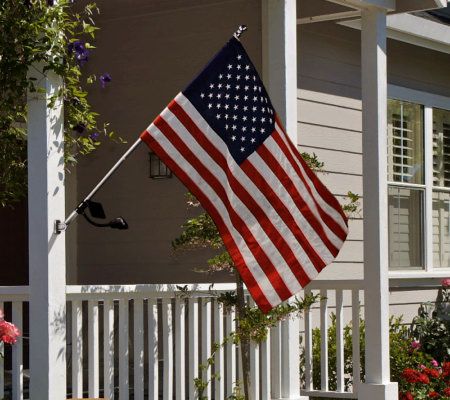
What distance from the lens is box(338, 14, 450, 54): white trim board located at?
10.2 m

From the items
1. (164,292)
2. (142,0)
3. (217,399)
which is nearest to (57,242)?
(164,292)

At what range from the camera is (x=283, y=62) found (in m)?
7.58

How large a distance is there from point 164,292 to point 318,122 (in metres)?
3.08

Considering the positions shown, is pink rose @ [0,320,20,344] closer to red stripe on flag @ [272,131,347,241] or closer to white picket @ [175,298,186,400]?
white picket @ [175,298,186,400]

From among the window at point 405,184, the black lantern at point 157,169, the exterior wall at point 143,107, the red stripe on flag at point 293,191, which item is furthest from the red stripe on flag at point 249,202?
the window at point 405,184

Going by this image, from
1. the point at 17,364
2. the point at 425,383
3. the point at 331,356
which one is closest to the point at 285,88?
the point at 17,364

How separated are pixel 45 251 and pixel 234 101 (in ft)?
4.36

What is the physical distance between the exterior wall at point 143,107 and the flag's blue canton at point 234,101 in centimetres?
281

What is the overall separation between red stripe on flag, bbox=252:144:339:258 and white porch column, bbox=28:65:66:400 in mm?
1151

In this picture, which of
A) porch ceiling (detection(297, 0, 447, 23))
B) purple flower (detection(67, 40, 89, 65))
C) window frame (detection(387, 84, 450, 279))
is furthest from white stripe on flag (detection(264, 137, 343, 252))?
window frame (detection(387, 84, 450, 279))

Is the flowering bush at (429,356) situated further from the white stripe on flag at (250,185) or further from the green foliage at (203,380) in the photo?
the white stripe on flag at (250,185)

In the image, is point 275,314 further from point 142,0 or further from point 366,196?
point 142,0

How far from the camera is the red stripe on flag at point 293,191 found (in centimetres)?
631

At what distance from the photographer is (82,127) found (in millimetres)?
6531
